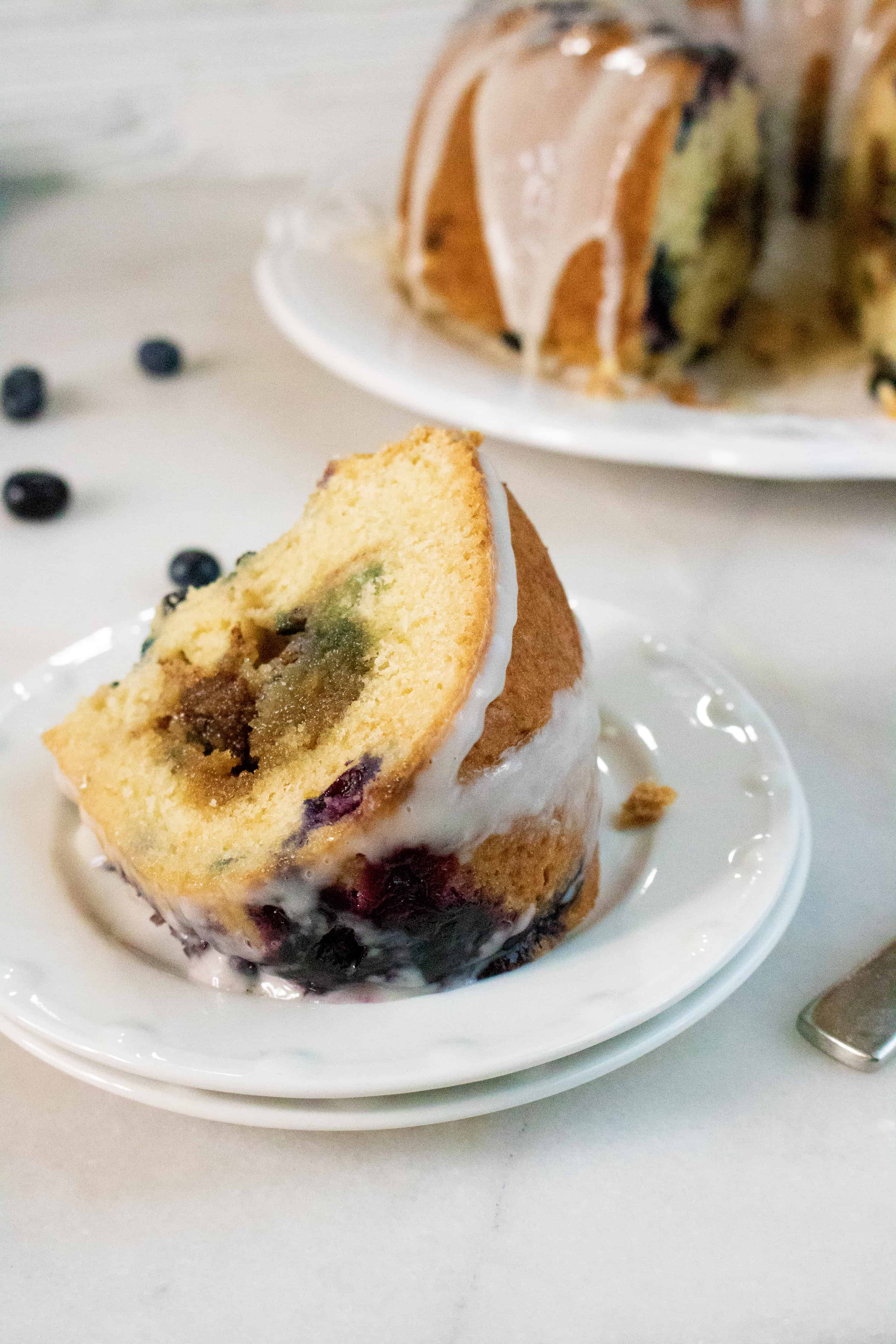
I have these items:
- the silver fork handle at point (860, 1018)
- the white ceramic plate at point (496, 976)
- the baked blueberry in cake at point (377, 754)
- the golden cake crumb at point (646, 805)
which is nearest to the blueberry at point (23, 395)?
the white ceramic plate at point (496, 976)

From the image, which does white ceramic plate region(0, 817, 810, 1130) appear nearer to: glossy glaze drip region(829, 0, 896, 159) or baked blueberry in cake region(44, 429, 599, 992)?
baked blueberry in cake region(44, 429, 599, 992)

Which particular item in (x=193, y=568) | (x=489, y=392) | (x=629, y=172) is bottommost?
(x=193, y=568)

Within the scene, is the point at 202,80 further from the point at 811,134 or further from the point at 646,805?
the point at 646,805

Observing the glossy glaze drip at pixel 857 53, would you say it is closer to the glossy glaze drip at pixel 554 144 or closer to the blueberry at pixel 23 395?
the glossy glaze drip at pixel 554 144

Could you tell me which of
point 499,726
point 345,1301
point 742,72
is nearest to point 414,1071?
point 345,1301

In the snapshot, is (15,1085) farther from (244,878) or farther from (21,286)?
(21,286)

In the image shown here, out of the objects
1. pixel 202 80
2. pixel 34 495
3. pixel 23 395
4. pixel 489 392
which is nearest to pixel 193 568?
pixel 34 495

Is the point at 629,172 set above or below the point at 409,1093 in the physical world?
above
